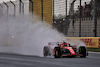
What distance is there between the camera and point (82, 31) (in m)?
34.6

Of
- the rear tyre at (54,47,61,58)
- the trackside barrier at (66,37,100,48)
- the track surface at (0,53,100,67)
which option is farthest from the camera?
the trackside barrier at (66,37,100,48)

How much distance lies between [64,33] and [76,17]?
8.55 metres

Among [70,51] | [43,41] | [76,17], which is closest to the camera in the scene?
[70,51]

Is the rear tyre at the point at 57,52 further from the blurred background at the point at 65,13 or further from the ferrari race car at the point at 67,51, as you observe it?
the blurred background at the point at 65,13

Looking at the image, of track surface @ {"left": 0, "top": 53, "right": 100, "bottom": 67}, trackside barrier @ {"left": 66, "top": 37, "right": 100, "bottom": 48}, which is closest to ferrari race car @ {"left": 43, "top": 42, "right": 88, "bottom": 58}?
track surface @ {"left": 0, "top": 53, "right": 100, "bottom": 67}

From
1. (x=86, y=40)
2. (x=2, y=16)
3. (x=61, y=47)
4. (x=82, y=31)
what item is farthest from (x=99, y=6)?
(x=61, y=47)

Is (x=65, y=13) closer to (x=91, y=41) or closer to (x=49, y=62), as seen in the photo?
(x=91, y=41)

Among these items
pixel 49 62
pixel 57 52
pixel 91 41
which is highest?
pixel 57 52

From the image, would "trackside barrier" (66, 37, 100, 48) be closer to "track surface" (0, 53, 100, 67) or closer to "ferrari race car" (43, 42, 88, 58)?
"ferrari race car" (43, 42, 88, 58)

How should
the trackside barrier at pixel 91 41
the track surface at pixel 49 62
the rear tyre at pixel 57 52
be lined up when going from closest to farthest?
the track surface at pixel 49 62, the rear tyre at pixel 57 52, the trackside barrier at pixel 91 41

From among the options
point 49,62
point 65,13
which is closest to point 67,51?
point 49,62

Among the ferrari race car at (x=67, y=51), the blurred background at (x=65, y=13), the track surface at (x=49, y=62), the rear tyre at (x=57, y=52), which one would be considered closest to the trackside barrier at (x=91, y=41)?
the blurred background at (x=65, y=13)

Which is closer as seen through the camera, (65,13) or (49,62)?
(49,62)

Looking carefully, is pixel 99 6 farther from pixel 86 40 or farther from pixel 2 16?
pixel 2 16
